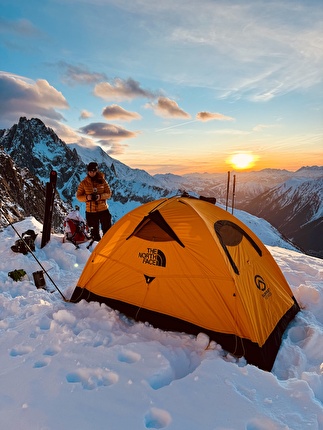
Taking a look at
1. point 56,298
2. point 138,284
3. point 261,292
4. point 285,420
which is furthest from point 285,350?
point 56,298

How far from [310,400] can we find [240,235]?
3.14 meters

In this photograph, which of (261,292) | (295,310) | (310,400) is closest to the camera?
(310,400)

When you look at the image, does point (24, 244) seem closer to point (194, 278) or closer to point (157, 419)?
point (194, 278)

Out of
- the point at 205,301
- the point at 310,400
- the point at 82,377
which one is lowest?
the point at 82,377

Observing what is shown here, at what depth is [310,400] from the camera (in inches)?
125

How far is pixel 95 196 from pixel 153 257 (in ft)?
16.7

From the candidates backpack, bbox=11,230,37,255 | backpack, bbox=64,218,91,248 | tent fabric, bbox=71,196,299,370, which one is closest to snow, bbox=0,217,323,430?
tent fabric, bbox=71,196,299,370

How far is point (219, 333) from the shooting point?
4.51 metres

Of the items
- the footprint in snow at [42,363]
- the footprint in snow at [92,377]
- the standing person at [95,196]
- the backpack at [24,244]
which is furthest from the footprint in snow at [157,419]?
the standing person at [95,196]

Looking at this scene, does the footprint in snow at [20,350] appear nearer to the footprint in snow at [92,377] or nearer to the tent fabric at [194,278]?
the footprint in snow at [92,377]

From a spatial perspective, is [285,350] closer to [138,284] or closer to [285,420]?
[285,420]

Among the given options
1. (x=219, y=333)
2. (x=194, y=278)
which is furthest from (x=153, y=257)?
(x=219, y=333)

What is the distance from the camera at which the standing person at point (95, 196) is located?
9.76 metres

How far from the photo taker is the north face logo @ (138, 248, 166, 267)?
5.22m
